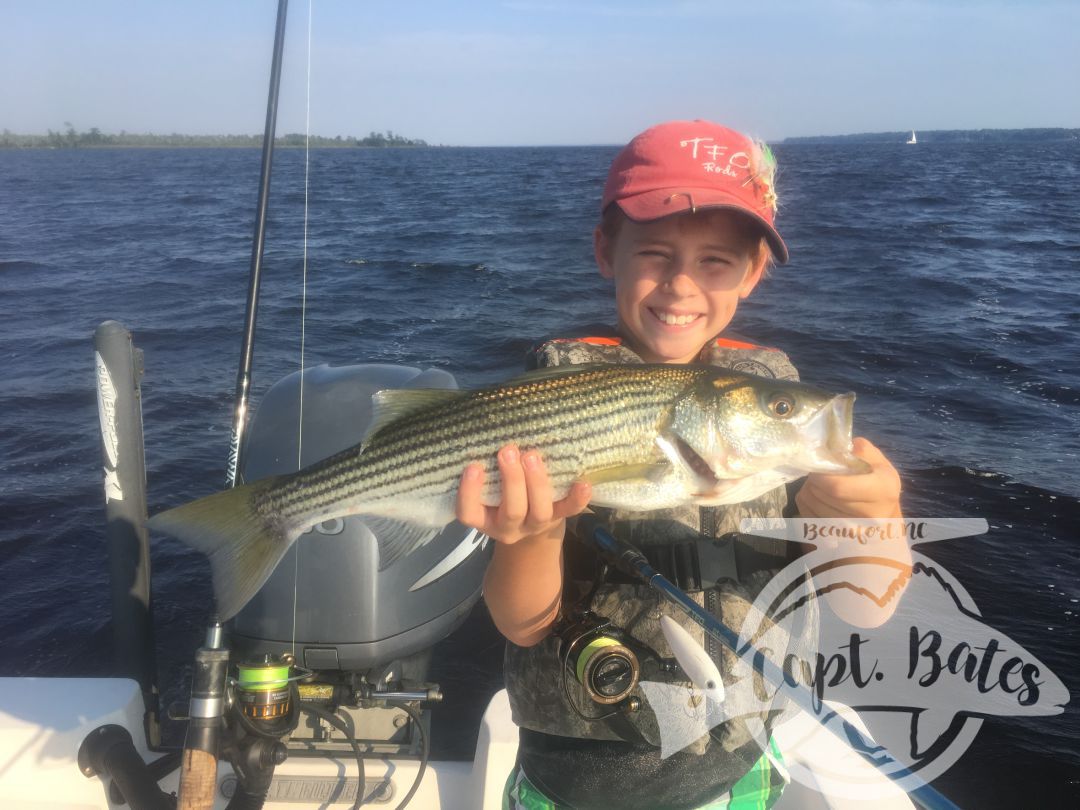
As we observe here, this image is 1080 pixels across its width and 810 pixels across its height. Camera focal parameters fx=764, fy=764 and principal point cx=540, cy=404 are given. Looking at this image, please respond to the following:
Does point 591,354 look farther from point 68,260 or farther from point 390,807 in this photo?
point 68,260

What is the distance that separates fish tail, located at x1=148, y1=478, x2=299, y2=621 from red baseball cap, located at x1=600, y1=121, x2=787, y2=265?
79.2 inches

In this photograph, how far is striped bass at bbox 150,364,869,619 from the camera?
9.75 ft

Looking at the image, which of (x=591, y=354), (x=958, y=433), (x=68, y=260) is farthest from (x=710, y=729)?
(x=68, y=260)

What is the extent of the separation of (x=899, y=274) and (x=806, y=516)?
22.5 m

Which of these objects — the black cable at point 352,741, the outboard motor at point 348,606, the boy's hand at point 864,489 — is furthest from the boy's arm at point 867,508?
the black cable at point 352,741

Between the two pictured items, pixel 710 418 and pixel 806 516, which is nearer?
pixel 710 418

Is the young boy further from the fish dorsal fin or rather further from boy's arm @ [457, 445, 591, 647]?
the fish dorsal fin

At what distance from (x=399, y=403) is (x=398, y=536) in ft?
1.83

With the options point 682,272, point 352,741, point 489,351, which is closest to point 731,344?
point 682,272

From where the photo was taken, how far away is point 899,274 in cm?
2312

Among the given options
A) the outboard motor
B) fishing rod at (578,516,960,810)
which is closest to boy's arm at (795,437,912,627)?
fishing rod at (578,516,960,810)

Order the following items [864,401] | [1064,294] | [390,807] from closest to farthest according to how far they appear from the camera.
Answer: [390,807]
[864,401]
[1064,294]

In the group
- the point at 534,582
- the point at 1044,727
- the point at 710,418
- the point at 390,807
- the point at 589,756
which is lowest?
the point at 1044,727

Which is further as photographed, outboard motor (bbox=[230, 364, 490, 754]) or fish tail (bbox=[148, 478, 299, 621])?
outboard motor (bbox=[230, 364, 490, 754])
